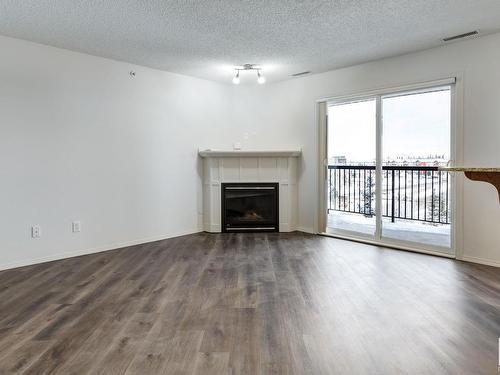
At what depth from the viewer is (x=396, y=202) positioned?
5082mm

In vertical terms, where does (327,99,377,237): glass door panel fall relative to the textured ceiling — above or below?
below

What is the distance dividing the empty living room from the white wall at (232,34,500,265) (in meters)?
0.02

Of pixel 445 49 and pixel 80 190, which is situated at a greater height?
pixel 445 49

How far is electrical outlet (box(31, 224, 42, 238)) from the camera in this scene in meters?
4.03

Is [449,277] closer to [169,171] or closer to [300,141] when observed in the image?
[300,141]

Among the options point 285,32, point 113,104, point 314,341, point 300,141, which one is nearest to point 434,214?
point 300,141

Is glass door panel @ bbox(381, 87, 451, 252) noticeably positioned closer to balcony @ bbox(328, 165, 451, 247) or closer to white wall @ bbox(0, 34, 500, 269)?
balcony @ bbox(328, 165, 451, 247)

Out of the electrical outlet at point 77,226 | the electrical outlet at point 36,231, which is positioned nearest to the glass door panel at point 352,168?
the electrical outlet at point 77,226

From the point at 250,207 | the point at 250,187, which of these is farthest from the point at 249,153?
the point at 250,207

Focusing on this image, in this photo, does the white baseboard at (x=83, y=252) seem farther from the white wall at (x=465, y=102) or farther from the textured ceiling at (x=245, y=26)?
the textured ceiling at (x=245, y=26)

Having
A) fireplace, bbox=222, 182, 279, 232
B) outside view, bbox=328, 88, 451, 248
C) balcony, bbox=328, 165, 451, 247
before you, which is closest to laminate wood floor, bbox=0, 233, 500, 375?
balcony, bbox=328, 165, 451, 247

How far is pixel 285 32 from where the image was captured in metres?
3.76

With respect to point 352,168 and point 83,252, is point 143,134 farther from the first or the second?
point 352,168

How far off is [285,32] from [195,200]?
2.96m
